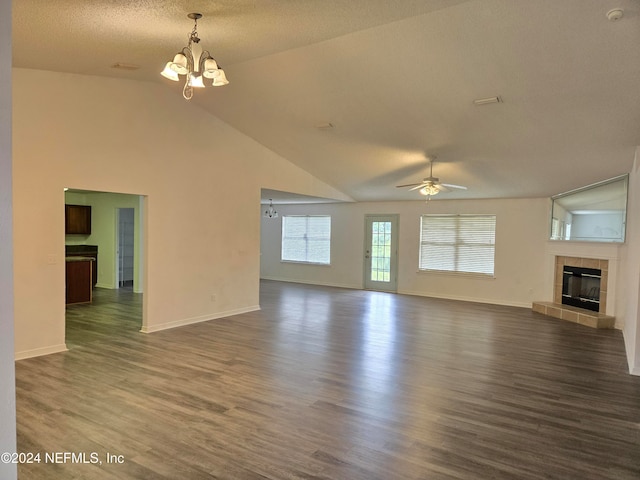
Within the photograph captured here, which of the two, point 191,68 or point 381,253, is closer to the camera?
point 191,68

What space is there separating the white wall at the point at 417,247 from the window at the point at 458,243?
0.15m

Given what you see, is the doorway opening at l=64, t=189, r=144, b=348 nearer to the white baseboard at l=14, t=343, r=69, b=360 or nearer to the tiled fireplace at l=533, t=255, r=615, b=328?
the white baseboard at l=14, t=343, r=69, b=360

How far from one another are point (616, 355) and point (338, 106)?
4.69 meters

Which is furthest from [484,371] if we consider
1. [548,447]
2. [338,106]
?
[338,106]

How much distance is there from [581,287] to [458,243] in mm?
2536

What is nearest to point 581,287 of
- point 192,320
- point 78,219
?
point 192,320

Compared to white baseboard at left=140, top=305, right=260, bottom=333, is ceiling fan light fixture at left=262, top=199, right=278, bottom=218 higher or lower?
higher

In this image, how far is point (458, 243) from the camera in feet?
31.0

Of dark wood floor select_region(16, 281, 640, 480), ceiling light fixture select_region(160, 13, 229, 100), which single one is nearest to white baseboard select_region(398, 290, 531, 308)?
dark wood floor select_region(16, 281, 640, 480)

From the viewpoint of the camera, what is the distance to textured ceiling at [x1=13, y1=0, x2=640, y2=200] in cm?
316

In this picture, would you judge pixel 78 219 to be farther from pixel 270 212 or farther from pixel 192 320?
pixel 192 320

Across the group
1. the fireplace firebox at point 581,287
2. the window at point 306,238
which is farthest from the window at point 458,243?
the window at point 306,238

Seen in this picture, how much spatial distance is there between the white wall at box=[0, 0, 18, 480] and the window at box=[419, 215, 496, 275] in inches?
355

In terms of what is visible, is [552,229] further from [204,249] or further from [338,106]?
[204,249]
